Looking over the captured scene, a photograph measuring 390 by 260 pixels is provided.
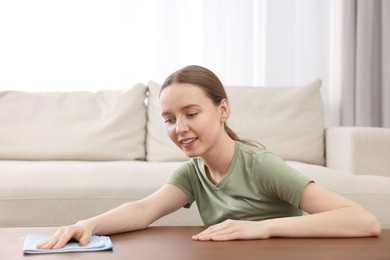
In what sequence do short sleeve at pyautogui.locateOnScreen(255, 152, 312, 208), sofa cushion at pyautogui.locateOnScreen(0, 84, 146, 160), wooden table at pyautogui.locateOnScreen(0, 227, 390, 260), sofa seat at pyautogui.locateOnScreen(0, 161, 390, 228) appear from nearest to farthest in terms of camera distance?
wooden table at pyautogui.locateOnScreen(0, 227, 390, 260)
short sleeve at pyautogui.locateOnScreen(255, 152, 312, 208)
sofa seat at pyautogui.locateOnScreen(0, 161, 390, 228)
sofa cushion at pyautogui.locateOnScreen(0, 84, 146, 160)

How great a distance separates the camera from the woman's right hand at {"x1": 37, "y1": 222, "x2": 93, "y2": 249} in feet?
4.10

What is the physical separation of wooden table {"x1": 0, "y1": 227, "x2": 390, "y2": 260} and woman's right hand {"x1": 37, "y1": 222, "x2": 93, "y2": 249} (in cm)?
5

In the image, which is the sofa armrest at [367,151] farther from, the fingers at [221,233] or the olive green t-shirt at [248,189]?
the fingers at [221,233]

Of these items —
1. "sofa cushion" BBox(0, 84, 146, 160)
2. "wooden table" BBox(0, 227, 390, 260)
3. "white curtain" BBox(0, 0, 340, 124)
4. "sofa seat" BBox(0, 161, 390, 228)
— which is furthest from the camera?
"white curtain" BBox(0, 0, 340, 124)

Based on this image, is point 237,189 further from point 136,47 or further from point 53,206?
point 136,47

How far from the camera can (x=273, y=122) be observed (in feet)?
10.3

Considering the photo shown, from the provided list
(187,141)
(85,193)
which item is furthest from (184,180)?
(85,193)

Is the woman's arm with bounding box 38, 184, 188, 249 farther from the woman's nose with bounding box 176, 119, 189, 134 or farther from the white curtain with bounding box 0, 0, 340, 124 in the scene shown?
the white curtain with bounding box 0, 0, 340, 124

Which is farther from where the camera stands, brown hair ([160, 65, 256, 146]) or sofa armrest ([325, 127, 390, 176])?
sofa armrest ([325, 127, 390, 176])

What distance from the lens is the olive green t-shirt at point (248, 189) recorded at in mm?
1554

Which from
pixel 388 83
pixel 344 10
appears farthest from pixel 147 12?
pixel 388 83

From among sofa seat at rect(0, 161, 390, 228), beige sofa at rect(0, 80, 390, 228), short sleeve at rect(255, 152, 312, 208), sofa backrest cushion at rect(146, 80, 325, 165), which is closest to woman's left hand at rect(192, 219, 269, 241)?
short sleeve at rect(255, 152, 312, 208)

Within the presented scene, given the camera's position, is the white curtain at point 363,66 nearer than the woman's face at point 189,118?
No

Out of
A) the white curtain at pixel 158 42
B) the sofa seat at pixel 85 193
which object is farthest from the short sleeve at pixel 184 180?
the white curtain at pixel 158 42
